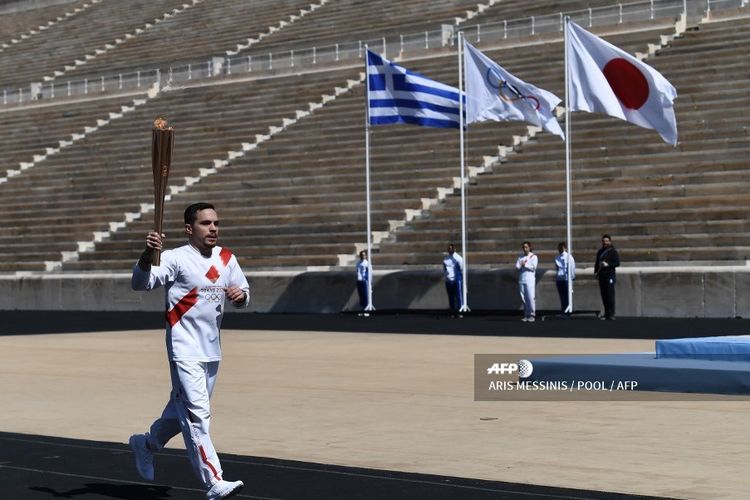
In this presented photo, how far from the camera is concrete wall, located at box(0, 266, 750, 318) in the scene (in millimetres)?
26375

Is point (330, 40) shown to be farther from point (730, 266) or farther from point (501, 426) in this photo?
point (501, 426)

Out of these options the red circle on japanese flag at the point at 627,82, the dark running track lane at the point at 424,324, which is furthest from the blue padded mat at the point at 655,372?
the red circle on japanese flag at the point at 627,82

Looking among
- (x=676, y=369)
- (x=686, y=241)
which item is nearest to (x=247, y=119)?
(x=686, y=241)

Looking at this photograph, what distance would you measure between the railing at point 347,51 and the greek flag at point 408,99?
1113cm

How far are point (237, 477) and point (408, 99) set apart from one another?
21.3 meters

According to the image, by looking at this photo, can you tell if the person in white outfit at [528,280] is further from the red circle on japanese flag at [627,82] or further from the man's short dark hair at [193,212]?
the man's short dark hair at [193,212]

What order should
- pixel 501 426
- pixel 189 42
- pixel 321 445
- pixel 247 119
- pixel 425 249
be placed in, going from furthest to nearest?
pixel 189 42
pixel 247 119
pixel 425 249
pixel 501 426
pixel 321 445

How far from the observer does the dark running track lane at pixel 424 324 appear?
74.6 feet

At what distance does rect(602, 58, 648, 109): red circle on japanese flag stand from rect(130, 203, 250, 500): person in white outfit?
1729 cm

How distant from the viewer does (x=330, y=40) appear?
1848 inches

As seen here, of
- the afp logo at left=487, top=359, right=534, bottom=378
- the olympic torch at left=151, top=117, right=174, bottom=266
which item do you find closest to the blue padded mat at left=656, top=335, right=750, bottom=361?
the afp logo at left=487, top=359, right=534, bottom=378

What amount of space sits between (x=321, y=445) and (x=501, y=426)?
5.32ft

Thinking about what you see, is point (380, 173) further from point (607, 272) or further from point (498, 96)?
point (607, 272)

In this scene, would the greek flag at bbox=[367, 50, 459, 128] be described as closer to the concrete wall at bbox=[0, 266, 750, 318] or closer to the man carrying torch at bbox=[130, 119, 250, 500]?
the concrete wall at bbox=[0, 266, 750, 318]
